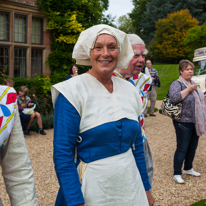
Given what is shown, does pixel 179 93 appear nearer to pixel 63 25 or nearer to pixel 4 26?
pixel 63 25

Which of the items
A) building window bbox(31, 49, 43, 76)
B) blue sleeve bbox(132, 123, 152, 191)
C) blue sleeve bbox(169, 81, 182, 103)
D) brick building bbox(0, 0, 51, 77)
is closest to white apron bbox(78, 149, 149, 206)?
blue sleeve bbox(132, 123, 152, 191)

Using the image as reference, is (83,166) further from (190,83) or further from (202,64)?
(202,64)

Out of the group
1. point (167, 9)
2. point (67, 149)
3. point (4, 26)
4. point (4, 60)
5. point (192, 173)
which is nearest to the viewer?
point (67, 149)

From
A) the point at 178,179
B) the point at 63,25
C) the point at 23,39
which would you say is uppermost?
the point at 63,25

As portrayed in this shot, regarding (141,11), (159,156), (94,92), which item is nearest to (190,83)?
(159,156)

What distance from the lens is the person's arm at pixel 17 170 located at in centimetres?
154

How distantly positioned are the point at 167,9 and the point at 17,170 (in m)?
39.0

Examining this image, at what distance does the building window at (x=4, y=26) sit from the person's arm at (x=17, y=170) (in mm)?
8260

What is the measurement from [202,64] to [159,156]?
1049cm

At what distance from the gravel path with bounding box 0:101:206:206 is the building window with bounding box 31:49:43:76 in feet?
9.33

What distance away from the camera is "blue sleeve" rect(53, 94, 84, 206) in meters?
1.48

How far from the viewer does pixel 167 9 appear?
3734 centimetres

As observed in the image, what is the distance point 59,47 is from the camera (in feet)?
32.5

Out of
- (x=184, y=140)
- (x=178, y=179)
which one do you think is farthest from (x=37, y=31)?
(x=178, y=179)
